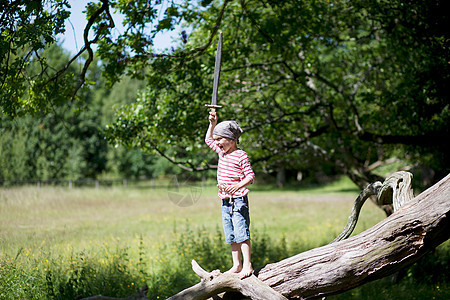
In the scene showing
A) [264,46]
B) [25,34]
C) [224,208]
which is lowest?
[224,208]

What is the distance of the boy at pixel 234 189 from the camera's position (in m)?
4.15

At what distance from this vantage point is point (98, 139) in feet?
130

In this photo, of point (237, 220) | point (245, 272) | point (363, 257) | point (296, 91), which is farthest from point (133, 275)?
point (296, 91)

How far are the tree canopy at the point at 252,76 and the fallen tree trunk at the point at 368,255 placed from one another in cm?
394

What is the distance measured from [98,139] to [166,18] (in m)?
34.0

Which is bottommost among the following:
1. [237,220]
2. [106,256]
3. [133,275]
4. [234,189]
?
[133,275]

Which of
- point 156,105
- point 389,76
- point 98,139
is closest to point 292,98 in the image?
point 389,76

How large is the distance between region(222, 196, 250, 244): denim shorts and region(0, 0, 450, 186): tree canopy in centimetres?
317

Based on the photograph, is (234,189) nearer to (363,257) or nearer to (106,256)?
(363,257)

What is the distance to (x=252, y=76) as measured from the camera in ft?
33.6

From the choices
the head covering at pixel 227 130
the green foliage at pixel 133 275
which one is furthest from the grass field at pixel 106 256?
the head covering at pixel 227 130

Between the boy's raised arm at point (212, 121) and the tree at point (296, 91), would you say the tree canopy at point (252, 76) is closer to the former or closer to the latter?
the tree at point (296, 91)

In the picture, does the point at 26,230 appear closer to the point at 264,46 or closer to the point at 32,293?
the point at 32,293

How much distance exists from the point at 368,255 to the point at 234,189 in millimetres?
1341
